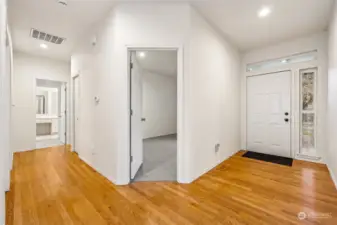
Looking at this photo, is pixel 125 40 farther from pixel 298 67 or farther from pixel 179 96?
pixel 298 67

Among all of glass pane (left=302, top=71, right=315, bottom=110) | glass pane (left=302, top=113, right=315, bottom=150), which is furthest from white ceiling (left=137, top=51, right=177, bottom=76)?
glass pane (left=302, top=113, right=315, bottom=150)

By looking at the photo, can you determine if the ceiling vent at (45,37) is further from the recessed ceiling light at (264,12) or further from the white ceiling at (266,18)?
the recessed ceiling light at (264,12)

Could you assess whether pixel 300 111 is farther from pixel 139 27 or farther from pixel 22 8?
pixel 22 8

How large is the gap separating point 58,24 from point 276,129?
529 centimetres

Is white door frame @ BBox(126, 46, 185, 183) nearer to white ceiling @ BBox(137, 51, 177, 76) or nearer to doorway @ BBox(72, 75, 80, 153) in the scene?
white ceiling @ BBox(137, 51, 177, 76)

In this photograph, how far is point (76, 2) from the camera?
8.05 ft

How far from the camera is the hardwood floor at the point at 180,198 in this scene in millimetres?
1700

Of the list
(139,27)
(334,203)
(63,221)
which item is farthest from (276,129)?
(63,221)

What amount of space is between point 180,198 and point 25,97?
16.8 ft

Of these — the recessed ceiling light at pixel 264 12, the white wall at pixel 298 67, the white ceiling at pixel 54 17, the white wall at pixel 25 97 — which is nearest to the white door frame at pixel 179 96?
the white ceiling at pixel 54 17

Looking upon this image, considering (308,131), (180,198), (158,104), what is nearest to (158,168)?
(180,198)

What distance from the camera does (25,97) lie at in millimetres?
4562

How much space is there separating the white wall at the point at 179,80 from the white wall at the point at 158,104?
10.9 feet

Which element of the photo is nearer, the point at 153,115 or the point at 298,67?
the point at 298,67
